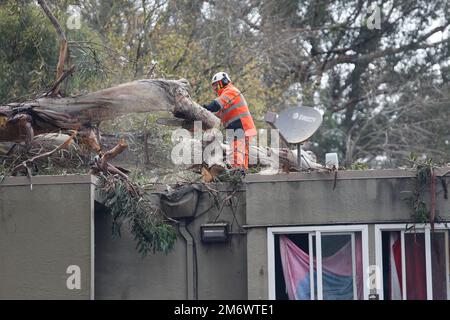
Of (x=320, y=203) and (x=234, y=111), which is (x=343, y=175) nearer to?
(x=320, y=203)

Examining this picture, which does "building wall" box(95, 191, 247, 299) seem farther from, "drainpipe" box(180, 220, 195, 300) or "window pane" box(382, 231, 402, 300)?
"window pane" box(382, 231, 402, 300)

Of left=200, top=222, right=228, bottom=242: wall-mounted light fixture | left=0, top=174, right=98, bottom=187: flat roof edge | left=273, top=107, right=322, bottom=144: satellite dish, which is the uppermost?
left=273, top=107, right=322, bottom=144: satellite dish

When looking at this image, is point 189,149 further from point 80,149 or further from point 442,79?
point 442,79

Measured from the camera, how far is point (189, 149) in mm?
17047

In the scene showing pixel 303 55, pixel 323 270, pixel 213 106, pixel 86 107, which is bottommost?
pixel 323 270

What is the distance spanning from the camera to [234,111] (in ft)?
57.0

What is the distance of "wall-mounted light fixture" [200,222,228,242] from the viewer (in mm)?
15164

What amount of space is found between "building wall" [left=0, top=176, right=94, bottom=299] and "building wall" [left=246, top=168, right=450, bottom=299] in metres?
1.88

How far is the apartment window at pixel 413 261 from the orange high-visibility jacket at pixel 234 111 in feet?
10.6

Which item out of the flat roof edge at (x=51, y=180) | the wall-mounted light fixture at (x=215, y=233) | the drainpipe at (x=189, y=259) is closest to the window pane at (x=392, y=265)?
the wall-mounted light fixture at (x=215, y=233)

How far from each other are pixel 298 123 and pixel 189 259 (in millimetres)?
2065

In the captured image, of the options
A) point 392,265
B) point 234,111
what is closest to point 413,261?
point 392,265

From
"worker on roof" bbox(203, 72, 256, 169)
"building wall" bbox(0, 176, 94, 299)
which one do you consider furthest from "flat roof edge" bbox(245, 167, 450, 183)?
"worker on roof" bbox(203, 72, 256, 169)

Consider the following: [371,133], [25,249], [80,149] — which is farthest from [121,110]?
[371,133]
